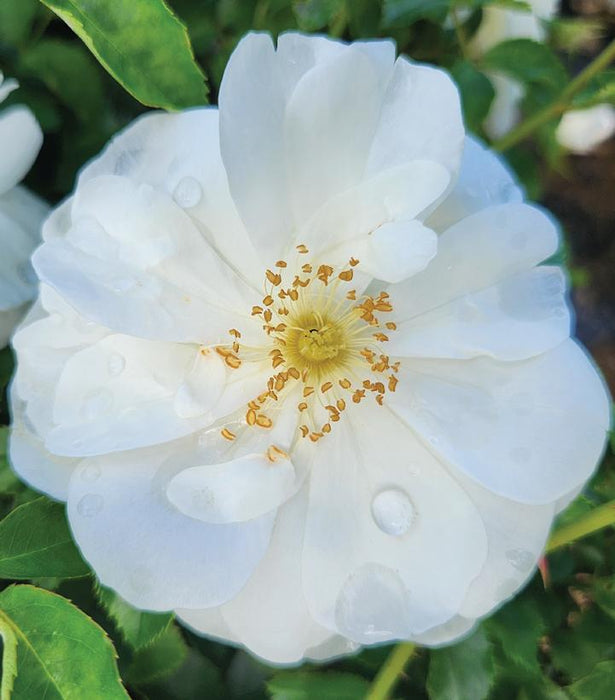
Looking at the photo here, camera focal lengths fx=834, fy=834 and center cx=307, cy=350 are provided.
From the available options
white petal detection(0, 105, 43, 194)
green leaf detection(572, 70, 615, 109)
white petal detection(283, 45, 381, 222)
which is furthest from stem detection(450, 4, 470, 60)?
white petal detection(0, 105, 43, 194)

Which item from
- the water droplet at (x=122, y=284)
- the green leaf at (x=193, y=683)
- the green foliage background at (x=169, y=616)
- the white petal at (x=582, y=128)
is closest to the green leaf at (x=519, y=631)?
the green foliage background at (x=169, y=616)

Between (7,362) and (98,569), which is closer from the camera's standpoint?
(98,569)

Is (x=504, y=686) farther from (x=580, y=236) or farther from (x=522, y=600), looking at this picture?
(x=580, y=236)

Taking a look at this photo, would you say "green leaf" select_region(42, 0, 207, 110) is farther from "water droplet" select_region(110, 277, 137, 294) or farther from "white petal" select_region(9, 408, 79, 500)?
"white petal" select_region(9, 408, 79, 500)

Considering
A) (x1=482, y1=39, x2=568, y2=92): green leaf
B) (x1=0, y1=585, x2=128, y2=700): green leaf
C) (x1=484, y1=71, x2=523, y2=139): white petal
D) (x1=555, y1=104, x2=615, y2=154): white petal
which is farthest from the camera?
(x1=555, y1=104, x2=615, y2=154): white petal

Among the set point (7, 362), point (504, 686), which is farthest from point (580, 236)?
point (7, 362)
